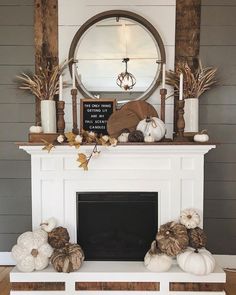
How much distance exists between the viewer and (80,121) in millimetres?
2639

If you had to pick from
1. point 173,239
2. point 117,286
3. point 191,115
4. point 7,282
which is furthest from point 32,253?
point 191,115

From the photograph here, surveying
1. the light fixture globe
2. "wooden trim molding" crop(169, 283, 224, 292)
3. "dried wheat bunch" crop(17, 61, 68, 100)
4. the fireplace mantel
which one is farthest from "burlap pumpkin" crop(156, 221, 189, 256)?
"dried wheat bunch" crop(17, 61, 68, 100)

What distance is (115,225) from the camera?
8.44ft

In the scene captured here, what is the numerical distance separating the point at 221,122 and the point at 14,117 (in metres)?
1.94

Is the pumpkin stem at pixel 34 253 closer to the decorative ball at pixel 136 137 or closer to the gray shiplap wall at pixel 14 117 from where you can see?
the gray shiplap wall at pixel 14 117

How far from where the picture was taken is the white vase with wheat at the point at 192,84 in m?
2.62

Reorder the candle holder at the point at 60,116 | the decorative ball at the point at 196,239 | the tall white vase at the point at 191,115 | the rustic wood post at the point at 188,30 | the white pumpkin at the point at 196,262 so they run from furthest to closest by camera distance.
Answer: the rustic wood post at the point at 188,30 < the tall white vase at the point at 191,115 < the candle holder at the point at 60,116 < the decorative ball at the point at 196,239 < the white pumpkin at the point at 196,262

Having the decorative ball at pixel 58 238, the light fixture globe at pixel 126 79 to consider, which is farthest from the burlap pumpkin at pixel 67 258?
the light fixture globe at pixel 126 79

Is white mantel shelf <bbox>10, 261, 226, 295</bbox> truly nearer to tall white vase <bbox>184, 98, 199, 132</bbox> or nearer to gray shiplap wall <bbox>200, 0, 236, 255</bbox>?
gray shiplap wall <bbox>200, 0, 236, 255</bbox>

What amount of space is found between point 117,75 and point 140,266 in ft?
5.48

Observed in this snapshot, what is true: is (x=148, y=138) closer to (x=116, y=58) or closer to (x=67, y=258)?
(x=116, y=58)

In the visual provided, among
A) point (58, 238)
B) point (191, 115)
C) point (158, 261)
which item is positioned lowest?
point (158, 261)

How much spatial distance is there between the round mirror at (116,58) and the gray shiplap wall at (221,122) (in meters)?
0.50

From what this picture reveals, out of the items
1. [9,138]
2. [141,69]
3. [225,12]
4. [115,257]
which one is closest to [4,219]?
[9,138]
